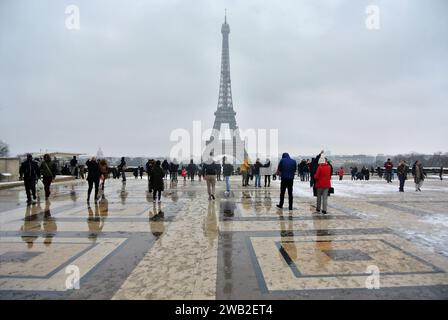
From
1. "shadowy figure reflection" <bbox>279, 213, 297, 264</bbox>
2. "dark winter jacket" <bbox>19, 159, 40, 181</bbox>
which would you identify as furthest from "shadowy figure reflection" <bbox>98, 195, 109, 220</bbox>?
"shadowy figure reflection" <bbox>279, 213, 297, 264</bbox>

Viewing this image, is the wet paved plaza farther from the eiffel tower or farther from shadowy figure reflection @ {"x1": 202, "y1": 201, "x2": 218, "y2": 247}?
the eiffel tower

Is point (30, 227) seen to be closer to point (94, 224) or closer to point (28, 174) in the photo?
point (94, 224)

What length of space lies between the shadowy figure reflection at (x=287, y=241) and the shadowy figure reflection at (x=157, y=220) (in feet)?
8.37

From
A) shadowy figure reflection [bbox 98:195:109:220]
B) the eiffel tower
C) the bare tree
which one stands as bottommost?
shadowy figure reflection [bbox 98:195:109:220]

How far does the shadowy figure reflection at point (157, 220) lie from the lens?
7019 millimetres

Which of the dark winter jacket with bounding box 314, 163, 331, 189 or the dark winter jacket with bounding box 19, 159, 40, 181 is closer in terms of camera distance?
the dark winter jacket with bounding box 314, 163, 331, 189

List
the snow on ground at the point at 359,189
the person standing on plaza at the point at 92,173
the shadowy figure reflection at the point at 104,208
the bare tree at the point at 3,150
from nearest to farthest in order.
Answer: the shadowy figure reflection at the point at 104,208 → the person standing on plaza at the point at 92,173 → the snow on ground at the point at 359,189 → the bare tree at the point at 3,150

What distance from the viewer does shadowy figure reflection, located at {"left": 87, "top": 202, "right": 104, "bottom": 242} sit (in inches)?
266

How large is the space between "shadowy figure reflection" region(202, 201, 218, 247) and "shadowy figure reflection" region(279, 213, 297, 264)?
1346 millimetres

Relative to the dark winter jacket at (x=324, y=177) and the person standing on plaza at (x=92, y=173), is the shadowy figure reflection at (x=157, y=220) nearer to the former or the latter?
the person standing on plaza at (x=92, y=173)

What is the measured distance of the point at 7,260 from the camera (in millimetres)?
5070

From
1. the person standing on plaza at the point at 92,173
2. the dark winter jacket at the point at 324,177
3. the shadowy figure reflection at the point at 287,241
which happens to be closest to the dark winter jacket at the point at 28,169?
the person standing on plaza at the point at 92,173
